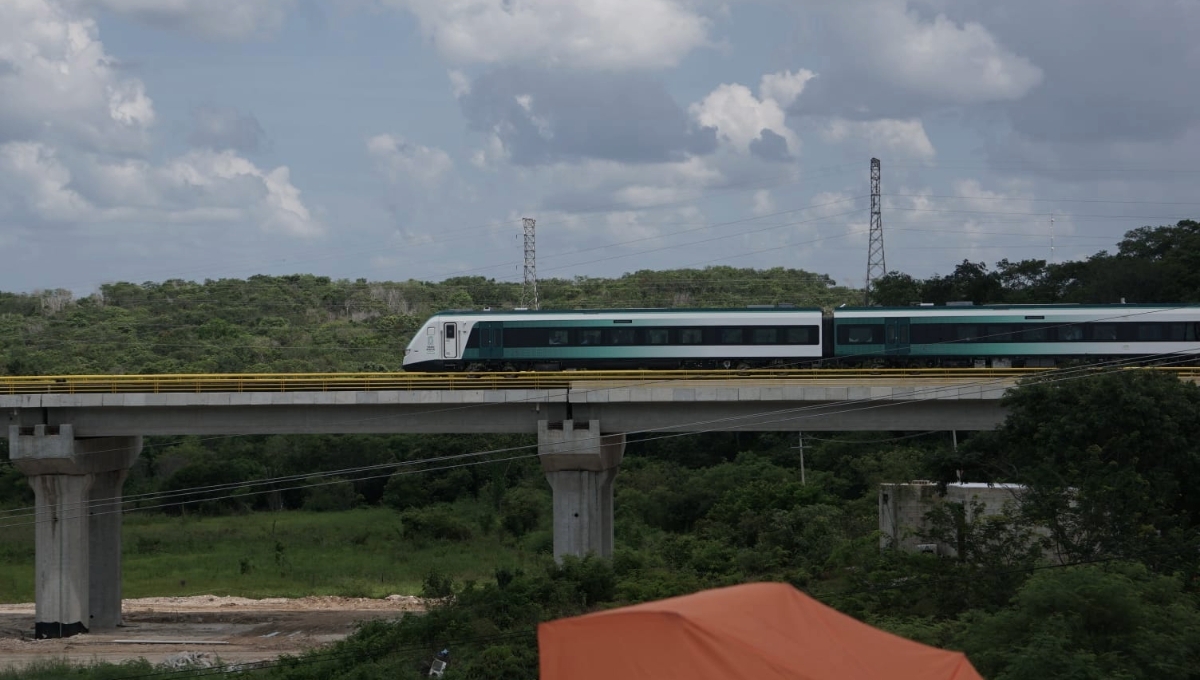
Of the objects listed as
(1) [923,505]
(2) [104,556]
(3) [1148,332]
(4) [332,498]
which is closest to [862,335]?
(1) [923,505]

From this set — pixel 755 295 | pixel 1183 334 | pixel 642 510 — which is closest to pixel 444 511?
pixel 642 510

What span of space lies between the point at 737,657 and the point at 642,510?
57.1 metres

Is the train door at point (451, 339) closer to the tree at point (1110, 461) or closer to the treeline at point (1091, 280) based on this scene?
the tree at point (1110, 461)

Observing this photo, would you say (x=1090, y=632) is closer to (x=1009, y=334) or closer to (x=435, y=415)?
(x=1009, y=334)

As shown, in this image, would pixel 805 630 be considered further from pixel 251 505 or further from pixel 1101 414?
pixel 251 505

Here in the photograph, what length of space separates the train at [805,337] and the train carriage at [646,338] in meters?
0.04

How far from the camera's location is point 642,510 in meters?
67.1

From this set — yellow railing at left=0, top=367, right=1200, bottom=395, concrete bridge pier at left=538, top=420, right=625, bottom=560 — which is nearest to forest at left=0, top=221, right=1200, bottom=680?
concrete bridge pier at left=538, top=420, right=625, bottom=560

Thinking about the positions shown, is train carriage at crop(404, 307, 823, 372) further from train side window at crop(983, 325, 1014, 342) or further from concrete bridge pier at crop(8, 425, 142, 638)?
concrete bridge pier at crop(8, 425, 142, 638)

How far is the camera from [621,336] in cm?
4550

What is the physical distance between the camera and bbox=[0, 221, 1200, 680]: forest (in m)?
26.0

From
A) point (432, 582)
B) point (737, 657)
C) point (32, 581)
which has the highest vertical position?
point (737, 657)

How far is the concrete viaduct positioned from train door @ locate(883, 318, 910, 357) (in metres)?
4.60

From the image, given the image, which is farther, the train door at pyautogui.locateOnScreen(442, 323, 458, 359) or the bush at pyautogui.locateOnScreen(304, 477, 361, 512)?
the bush at pyautogui.locateOnScreen(304, 477, 361, 512)
